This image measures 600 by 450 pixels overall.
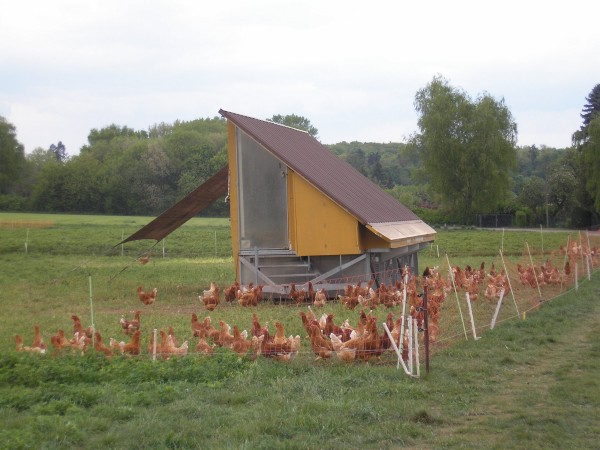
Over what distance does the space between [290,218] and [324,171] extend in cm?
249

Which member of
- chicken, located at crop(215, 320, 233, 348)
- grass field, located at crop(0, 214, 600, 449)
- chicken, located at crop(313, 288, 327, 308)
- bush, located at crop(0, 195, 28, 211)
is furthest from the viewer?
bush, located at crop(0, 195, 28, 211)

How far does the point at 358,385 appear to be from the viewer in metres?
9.13

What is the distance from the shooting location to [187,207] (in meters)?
21.9

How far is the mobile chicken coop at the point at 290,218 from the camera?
18938 millimetres

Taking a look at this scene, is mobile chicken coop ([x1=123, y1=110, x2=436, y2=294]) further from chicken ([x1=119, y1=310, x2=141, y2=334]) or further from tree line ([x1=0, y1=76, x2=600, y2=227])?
tree line ([x1=0, y1=76, x2=600, y2=227])

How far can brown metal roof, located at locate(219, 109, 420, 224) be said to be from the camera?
62.3 feet

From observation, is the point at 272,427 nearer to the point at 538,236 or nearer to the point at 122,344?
the point at 122,344

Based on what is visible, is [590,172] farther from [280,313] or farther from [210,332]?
[210,332]

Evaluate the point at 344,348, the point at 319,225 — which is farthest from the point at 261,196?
the point at 344,348

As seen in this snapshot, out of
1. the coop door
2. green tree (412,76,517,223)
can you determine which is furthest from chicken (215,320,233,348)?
green tree (412,76,517,223)

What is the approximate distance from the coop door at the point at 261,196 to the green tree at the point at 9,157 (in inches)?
1466

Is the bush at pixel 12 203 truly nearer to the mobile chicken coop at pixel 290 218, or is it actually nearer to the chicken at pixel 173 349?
the mobile chicken coop at pixel 290 218

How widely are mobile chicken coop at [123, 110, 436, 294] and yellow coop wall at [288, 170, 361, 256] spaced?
0.03 m

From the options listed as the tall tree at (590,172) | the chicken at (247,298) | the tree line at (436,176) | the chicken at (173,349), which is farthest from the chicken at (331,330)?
the tree line at (436,176)
